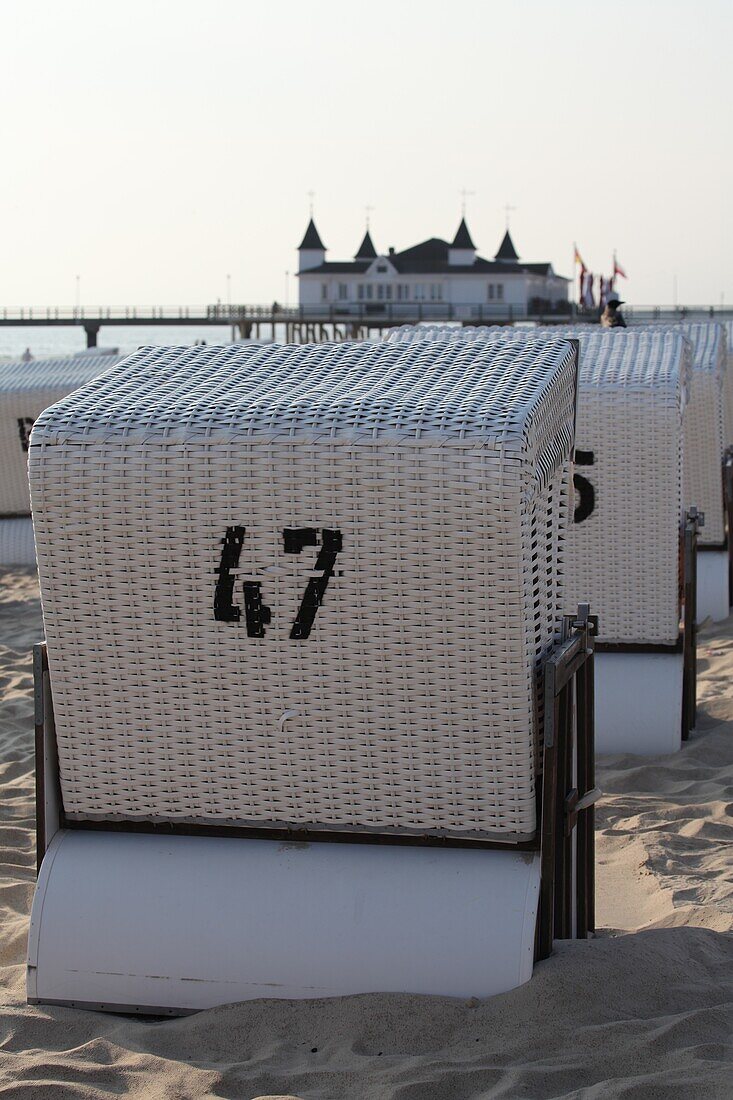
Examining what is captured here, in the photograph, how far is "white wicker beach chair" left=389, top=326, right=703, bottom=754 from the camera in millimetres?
5262

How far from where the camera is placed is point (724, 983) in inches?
113

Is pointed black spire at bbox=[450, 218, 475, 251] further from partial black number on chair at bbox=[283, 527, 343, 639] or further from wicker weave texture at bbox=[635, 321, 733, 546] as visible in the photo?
partial black number on chair at bbox=[283, 527, 343, 639]

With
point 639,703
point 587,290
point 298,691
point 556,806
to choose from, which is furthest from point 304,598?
point 587,290

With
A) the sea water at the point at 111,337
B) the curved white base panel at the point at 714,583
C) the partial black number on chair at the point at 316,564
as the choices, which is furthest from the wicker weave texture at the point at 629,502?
the sea water at the point at 111,337

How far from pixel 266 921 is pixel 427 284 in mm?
51254

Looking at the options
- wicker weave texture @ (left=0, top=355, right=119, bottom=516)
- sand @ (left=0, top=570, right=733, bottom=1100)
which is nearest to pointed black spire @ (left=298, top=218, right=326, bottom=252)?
wicker weave texture @ (left=0, top=355, right=119, bottom=516)

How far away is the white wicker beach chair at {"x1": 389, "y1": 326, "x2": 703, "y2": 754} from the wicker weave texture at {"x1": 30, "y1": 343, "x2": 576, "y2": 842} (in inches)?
93.2

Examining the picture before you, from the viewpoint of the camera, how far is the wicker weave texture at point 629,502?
526 centimetres

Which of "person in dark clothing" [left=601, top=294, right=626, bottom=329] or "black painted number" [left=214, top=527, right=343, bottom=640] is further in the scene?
"person in dark clothing" [left=601, top=294, right=626, bottom=329]

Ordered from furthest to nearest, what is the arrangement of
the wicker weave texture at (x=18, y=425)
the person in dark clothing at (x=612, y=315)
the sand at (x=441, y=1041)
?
the wicker weave texture at (x=18, y=425) → the person in dark clothing at (x=612, y=315) → the sand at (x=441, y=1041)

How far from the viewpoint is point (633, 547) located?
211 inches

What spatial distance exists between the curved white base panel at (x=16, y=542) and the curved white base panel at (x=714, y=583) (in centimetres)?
486

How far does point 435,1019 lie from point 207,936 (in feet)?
1.64

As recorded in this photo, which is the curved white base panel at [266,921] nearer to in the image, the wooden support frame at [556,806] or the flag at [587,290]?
the wooden support frame at [556,806]
